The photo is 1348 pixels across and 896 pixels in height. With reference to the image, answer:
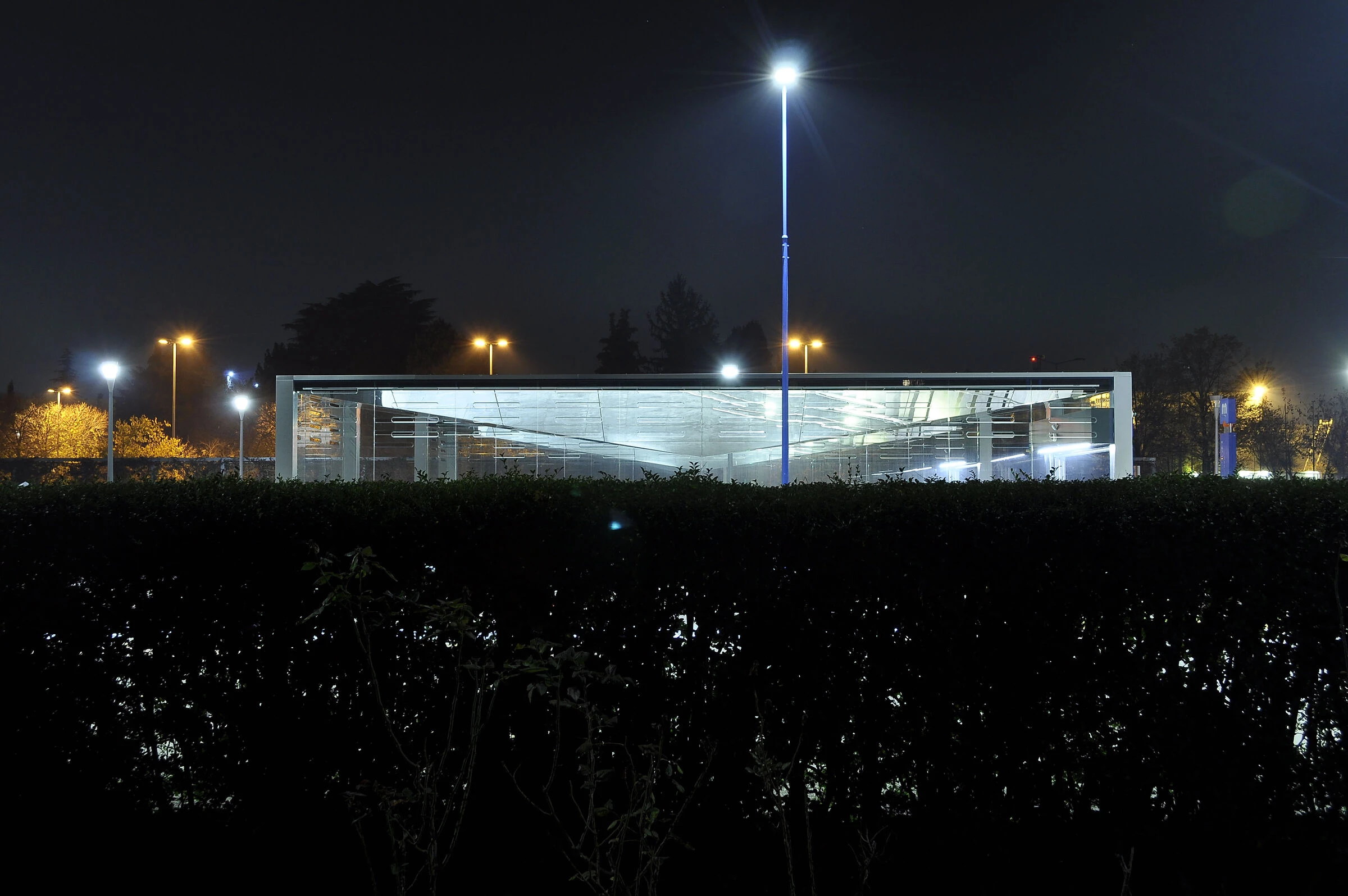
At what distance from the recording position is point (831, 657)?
3990 millimetres

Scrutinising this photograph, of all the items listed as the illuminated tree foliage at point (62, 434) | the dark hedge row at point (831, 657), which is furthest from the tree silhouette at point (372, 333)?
the dark hedge row at point (831, 657)

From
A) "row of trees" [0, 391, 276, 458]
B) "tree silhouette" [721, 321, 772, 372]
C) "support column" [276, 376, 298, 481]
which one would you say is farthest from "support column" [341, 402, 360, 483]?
"tree silhouette" [721, 321, 772, 372]

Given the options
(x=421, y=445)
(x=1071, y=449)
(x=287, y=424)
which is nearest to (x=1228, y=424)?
(x=1071, y=449)

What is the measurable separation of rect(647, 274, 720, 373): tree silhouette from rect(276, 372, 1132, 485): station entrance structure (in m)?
54.3

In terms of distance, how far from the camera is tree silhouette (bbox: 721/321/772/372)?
8331cm

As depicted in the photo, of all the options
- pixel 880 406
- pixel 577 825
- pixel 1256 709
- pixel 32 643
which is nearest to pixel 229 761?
pixel 32 643

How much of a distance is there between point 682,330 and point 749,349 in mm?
6567

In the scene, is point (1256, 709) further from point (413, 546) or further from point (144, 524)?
point (144, 524)

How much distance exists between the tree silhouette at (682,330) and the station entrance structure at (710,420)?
178 feet

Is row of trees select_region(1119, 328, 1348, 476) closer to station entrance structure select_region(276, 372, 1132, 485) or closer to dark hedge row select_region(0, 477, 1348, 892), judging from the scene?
station entrance structure select_region(276, 372, 1132, 485)

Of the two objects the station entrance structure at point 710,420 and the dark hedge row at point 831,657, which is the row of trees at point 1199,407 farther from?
the dark hedge row at point 831,657

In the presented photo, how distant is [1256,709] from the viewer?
3986 mm

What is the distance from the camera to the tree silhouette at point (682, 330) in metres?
83.2

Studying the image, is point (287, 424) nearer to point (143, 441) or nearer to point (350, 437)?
point (350, 437)
